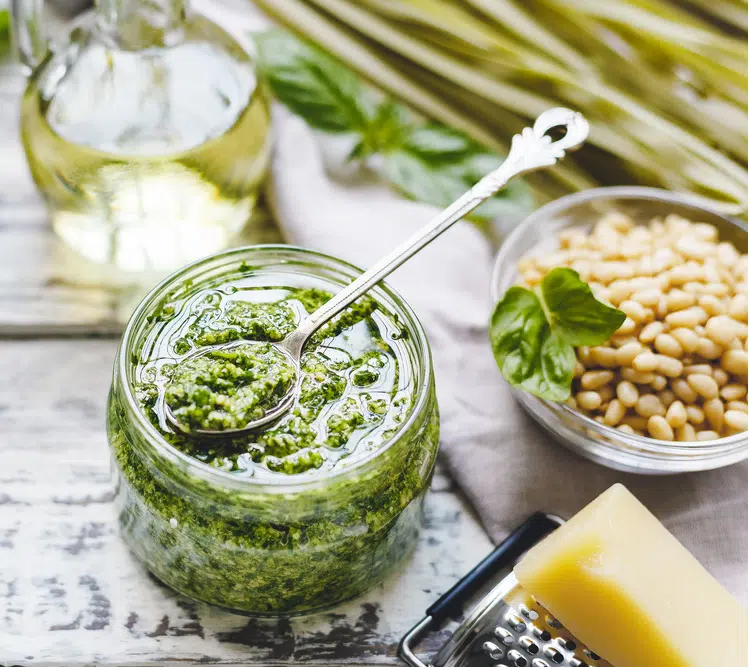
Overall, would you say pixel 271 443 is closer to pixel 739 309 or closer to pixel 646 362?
pixel 646 362

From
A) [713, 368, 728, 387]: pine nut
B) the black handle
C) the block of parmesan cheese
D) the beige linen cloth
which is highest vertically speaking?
[713, 368, 728, 387]: pine nut

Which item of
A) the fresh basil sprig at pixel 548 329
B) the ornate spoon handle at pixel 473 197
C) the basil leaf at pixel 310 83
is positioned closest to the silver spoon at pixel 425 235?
the ornate spoon handle at pixel 473 197

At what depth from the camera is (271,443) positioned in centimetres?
113

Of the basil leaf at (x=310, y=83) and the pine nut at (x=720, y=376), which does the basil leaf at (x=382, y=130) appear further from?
the pine nut at (x=720, y=376)

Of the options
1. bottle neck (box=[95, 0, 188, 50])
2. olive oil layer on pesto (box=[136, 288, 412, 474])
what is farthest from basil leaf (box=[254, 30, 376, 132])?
olive oil layer on pesto (box=[136, 288, 412, 474])

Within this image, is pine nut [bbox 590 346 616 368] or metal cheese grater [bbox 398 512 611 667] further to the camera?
pine nut [bbox 590 346 616 368]

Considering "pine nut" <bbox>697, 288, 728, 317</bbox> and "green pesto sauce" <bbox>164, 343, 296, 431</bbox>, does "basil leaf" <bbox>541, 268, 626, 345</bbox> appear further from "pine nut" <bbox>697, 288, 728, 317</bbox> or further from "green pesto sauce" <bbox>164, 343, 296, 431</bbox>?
"green pesto sauce" <bbox>164, 343, 296, 431</bbox>

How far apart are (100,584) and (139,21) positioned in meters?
0.87

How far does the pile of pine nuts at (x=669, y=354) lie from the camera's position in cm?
135

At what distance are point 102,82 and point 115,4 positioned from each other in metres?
0.13

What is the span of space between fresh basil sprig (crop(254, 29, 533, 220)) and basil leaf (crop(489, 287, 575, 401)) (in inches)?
13.9

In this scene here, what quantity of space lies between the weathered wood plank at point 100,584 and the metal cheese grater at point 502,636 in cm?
4

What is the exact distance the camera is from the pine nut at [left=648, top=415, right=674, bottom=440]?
52.4 inches

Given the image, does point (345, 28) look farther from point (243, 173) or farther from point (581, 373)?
point (581, 373)
